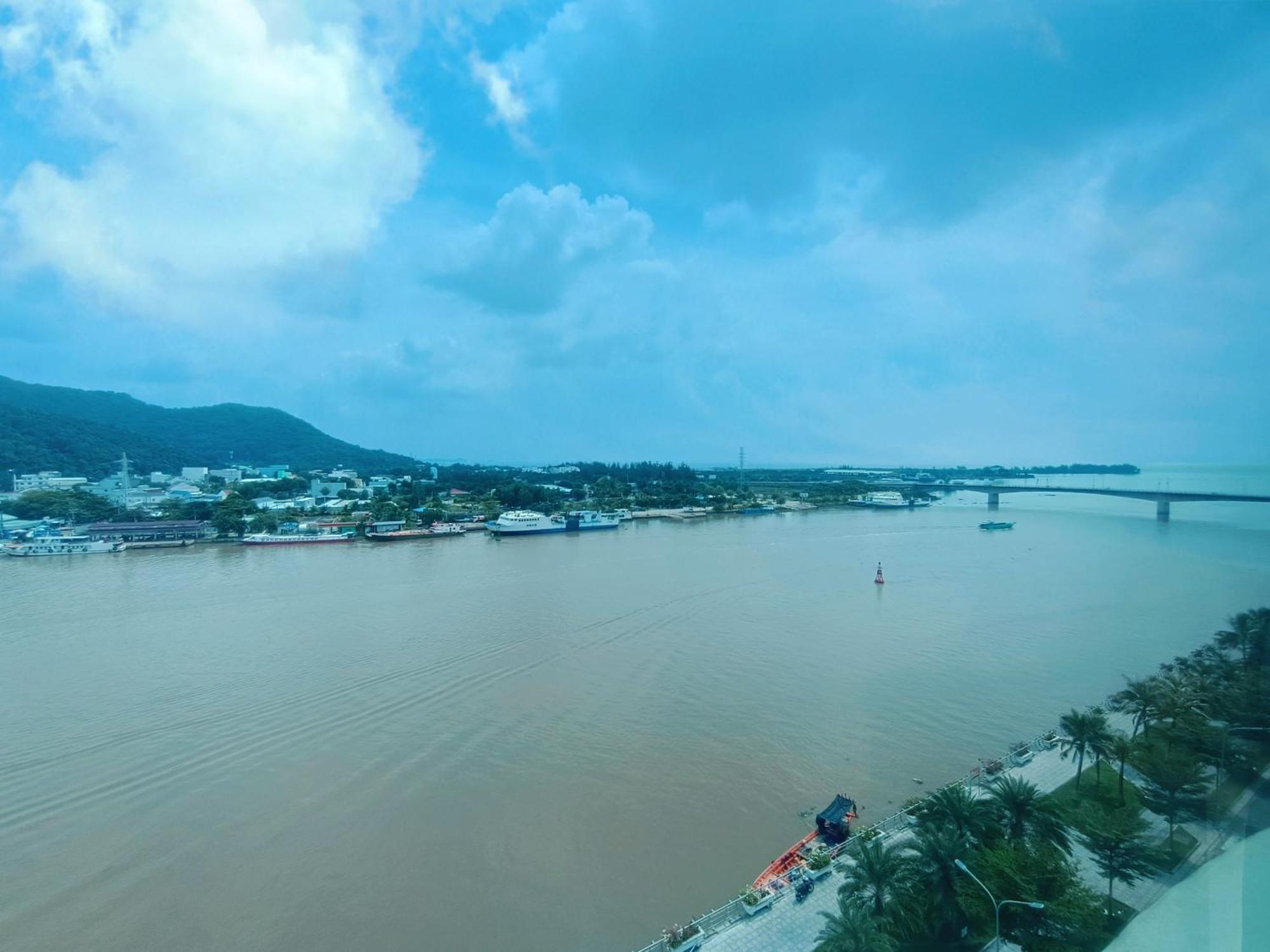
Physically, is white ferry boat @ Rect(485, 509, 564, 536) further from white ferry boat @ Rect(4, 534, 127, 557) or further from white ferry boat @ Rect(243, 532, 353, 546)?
white ferry boat @ Rect(4, 534, 127, 557)

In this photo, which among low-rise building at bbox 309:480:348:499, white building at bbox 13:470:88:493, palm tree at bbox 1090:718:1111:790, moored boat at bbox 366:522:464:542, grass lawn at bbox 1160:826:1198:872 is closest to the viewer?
grass lawn at bbox 1160:826:1198:872

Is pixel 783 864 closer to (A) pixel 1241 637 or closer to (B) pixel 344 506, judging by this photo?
(A) pixel 1241 637

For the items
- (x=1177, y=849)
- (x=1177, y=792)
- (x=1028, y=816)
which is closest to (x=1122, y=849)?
(x=1028, y=816)

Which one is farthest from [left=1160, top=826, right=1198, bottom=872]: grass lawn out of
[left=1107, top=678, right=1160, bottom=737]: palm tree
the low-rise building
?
the low-rise building

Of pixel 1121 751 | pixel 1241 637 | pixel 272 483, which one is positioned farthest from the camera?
pixel 272 483

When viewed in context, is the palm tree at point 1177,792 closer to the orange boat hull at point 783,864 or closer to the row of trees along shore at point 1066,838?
the row of trees along shore at point 1066,838

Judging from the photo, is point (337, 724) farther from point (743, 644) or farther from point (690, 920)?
point (743, 644)
